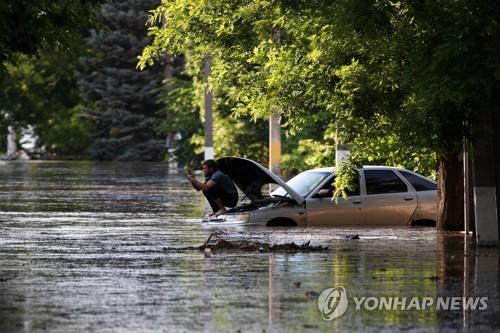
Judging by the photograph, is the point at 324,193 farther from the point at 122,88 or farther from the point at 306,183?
the point at 122,88

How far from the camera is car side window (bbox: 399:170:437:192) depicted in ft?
83.0

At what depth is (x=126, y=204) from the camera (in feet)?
110

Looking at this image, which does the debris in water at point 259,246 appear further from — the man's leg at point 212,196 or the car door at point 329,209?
the man's leg at point 212,196

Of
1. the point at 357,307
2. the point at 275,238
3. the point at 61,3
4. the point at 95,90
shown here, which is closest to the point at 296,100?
the point at 275,238

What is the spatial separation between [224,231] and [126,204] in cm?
1064

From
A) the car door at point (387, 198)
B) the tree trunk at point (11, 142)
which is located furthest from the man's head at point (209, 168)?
the tree trunk at point (11, 142)

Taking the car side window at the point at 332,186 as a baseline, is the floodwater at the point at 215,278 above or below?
below

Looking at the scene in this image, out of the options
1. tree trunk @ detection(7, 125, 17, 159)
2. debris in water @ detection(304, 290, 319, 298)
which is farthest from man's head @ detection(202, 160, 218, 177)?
tree trunk @ detection(7, 125, 17, 159)

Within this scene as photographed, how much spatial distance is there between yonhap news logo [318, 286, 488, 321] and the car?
34.0 ft

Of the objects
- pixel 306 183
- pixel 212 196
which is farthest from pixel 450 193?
pixel 212 196

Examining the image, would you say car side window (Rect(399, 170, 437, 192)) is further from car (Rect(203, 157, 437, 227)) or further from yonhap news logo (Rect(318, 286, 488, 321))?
yonhap news logo (Rect(318, 286, 488, 321))

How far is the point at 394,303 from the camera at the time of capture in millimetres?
13211

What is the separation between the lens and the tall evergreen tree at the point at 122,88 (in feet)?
274

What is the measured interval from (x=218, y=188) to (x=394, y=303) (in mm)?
12031
